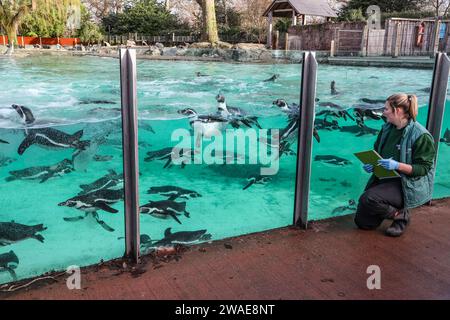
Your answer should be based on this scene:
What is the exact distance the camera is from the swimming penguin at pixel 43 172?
369cm

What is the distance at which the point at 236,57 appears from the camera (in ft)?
17.4

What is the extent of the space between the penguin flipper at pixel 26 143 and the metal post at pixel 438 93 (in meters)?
3.68

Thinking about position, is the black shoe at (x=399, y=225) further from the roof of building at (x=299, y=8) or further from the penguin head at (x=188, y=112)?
the roof of building at (x=299, y=8)

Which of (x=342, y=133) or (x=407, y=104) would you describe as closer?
(x=407, y=104)

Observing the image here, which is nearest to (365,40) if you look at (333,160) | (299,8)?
(299,8)

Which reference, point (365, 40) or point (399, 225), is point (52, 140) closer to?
point (399, 225)

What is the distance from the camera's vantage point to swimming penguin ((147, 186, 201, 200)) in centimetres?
415

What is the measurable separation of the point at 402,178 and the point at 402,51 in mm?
17171

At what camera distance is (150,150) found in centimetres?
421

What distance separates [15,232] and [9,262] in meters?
0.28

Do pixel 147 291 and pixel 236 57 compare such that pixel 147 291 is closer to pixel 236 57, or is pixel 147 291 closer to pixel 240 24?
pixel 236 57

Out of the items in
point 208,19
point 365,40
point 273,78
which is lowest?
point 273,78

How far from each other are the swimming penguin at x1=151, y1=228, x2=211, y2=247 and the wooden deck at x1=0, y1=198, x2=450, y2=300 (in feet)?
0.46

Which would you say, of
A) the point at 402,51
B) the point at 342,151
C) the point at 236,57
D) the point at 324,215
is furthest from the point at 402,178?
the point at 402,51
